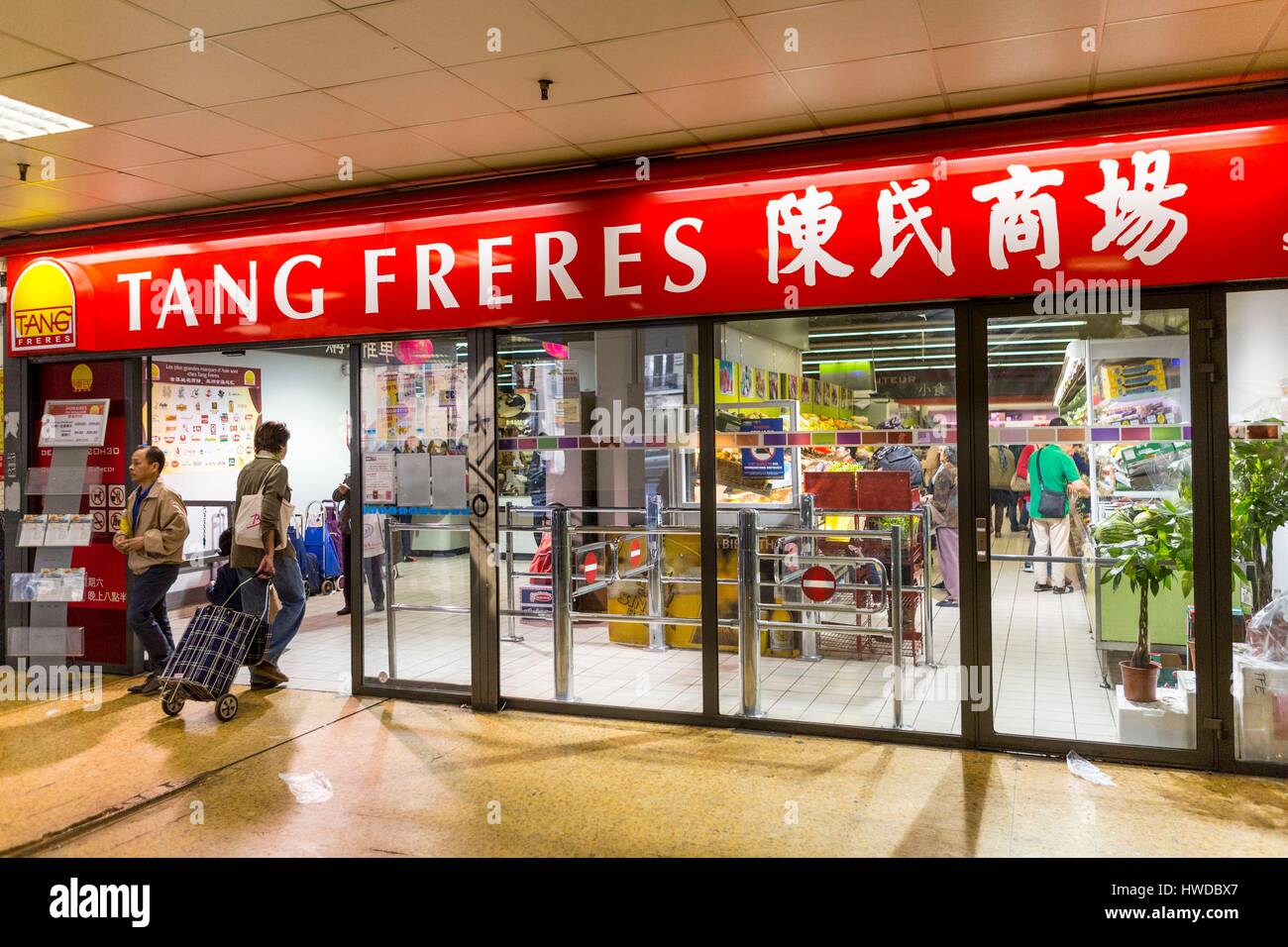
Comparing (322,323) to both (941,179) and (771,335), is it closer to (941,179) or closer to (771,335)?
Result: (771,335)

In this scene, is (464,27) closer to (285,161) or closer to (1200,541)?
(285,161)

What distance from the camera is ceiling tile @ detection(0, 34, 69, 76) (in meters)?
3.54

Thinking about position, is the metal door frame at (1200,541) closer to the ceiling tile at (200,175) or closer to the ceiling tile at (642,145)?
the ceiling tile at (642,145)

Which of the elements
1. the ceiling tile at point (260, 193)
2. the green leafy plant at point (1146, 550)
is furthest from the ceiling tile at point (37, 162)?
the green leafy plant at point (1146, 550)

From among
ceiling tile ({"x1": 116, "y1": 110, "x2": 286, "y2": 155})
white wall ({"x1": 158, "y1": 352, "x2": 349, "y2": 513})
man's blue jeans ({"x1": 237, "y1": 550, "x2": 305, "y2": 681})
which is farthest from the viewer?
white wall ({"x1": 158, "y1": 352, "x2": 349, "y2": 513})

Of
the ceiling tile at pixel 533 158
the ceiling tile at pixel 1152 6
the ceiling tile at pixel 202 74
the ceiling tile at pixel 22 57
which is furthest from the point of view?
the ceiling tile at pixel 533 158

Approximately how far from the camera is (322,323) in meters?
5.43

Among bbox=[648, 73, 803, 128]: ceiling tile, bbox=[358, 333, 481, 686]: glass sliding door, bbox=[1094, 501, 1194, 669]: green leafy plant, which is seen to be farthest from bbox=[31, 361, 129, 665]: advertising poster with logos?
bbox=[1094, 501, 1194, 669]: green leafy plant

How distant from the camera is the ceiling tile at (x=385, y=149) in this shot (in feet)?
15.0

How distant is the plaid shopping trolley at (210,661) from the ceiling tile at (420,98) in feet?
8.94

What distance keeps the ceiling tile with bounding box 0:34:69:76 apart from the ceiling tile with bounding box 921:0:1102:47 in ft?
Answer: 10.9

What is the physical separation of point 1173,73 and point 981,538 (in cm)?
211

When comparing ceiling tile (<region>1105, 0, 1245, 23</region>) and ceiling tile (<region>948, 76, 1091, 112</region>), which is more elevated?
ceiling tile (<region>948, 76, 1091, 112</region>)

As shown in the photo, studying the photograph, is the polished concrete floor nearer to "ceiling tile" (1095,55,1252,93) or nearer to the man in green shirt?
the man in green shirt
